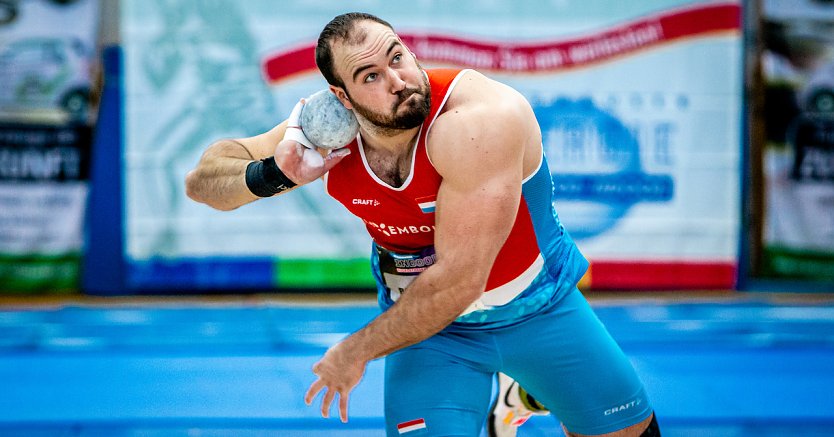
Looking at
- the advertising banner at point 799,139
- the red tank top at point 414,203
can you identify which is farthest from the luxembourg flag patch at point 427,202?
the advertising banner at point 799,139

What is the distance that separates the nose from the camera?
2.48 metres

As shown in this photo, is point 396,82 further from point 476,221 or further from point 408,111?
point 476,221

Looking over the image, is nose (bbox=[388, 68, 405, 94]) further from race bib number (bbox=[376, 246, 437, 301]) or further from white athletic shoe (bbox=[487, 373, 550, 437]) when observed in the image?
white athletic shoe (bbox=[487, 373, 550, 437])

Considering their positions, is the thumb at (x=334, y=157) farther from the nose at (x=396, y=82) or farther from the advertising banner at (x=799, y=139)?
the advertising banner at (x=799, y=139)

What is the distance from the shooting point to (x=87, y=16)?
6.77 metres

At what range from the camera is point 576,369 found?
282 centimetres

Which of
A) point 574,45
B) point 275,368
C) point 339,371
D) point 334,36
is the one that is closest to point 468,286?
point 339,371

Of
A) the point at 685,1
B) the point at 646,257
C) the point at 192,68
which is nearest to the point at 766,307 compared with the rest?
the point at 646,257

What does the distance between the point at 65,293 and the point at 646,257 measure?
4618mm

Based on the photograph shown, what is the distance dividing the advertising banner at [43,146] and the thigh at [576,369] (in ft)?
16.6

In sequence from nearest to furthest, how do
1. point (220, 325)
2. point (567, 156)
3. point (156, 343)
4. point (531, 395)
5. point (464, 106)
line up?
1. point (464, 106)
2. point (531, 395)
3. point (156, 343)
4. point (220, 325)
5. point (567, 156)

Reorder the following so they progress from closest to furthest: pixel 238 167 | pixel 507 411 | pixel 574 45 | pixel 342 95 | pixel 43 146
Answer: pixel 342 95, pixel 238 167, pixel 507 411, pixel 574 45, pixel 43 146

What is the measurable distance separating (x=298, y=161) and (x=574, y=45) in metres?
4.71

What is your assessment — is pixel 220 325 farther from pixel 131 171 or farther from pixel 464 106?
pixel 464 106
